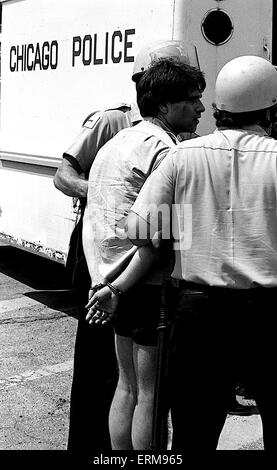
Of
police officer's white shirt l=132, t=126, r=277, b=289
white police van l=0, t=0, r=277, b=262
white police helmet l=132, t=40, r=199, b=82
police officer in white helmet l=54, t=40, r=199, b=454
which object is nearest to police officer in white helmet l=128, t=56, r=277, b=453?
police officer's white shirt l=132, t=126, r=277, b=289

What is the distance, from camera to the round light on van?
4992 millimetres

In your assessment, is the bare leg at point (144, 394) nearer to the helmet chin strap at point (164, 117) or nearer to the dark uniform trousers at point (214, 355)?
the dark uniform trousers at point (214, 355)

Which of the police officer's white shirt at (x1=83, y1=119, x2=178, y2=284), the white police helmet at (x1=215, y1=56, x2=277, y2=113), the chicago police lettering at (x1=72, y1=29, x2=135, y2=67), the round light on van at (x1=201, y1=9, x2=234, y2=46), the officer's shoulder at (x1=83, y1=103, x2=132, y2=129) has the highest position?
the round light on van at (x1=201, y1=9, x2=234, y2=46)

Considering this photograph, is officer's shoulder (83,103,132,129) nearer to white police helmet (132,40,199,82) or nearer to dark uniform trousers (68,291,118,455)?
white police helmet (132,40,199,82)

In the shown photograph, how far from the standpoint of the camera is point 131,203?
10.1 ft

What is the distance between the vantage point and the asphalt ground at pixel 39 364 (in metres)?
4.20

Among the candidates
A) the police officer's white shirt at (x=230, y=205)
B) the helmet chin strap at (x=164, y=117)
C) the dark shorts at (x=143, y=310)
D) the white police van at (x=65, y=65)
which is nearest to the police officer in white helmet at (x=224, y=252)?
the police officer's white shirt at (x=230, y=205)

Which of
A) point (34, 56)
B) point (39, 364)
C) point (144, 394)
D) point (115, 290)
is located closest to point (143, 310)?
point (115, 290)

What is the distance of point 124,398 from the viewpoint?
3.20 meters

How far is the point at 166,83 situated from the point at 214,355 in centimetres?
104

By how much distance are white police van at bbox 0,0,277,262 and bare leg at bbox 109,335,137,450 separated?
2.17 metres

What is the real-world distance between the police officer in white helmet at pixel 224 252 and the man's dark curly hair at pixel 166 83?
12.8 inches
